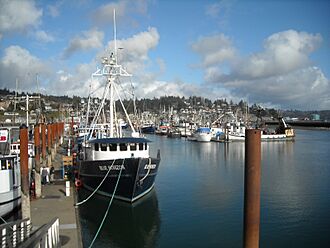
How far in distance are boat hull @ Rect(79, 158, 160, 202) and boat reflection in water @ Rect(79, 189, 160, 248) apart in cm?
77

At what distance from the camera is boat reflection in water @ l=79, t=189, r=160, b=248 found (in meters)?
19.3

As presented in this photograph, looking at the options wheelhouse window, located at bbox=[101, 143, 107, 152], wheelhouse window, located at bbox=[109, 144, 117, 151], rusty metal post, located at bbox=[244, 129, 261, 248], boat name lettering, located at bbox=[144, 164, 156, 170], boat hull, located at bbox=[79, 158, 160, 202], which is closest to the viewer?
rusty metal post, located at bbox=[244, 129, 261, 248]

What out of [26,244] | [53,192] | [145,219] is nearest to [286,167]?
[145,219]

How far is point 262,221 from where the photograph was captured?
22.1 m

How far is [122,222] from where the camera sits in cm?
2220

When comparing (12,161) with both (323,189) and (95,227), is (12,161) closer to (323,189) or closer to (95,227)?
(95,227)

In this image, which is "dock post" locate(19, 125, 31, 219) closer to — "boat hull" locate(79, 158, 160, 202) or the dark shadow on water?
the dark shadow on water

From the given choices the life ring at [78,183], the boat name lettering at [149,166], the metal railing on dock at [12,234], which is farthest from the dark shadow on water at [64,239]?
the life ring at [78,183]

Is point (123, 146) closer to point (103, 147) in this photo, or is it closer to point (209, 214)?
point (103, 147)

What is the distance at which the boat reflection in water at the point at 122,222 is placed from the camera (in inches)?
758

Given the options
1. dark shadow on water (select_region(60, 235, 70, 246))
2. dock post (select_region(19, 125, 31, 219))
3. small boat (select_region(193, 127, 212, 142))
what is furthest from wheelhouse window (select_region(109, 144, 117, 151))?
small boat (select_region(193, 127, 212, 142))

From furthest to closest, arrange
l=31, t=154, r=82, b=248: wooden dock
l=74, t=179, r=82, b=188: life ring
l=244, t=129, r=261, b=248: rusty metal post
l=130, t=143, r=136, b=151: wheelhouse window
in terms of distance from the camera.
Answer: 1. l=74, t=179, r=82, b=188: life ring
2. l=130, t=143, r=136, b=151: wheelhouse window
3. l=31, t=154, r=82, b=248: wooden dock
4. l=244, t=129, r=261, b=248: rusty metal post

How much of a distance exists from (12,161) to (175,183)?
1739 cm

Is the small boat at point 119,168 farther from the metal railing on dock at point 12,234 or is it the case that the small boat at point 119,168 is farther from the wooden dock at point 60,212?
the metal railing on dock at point 12,234
